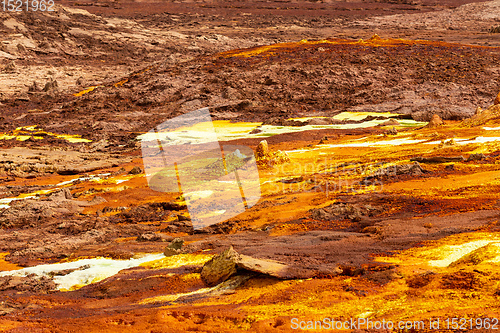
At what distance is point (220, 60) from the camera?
92.5 ft

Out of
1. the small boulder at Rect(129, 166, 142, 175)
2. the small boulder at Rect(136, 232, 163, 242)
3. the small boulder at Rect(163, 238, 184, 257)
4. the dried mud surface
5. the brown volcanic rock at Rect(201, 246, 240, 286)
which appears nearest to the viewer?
the dried mud surface

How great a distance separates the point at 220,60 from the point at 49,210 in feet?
61.7

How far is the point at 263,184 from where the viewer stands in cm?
1243

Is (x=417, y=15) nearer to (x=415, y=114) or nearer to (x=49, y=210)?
(x=415, y=114)

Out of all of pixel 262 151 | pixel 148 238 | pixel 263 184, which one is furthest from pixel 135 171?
pixel 148 238

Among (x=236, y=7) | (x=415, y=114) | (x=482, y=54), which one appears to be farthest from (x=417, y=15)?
(x=415, y=114)

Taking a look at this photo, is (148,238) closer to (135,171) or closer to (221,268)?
(221,268)

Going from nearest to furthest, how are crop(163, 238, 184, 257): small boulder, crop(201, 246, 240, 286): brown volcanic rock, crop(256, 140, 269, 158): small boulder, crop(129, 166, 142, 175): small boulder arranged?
crop(201, 246, 240, 286): brown volcanic rock < crop(163, 238, 184, 257): small boulder < crop(256, 140, 269, 158): small boulder < crop(129, 166, 142, 175): small boulder

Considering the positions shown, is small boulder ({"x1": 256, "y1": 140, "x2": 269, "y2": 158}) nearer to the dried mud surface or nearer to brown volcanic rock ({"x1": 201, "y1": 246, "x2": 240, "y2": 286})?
the dried mud surface

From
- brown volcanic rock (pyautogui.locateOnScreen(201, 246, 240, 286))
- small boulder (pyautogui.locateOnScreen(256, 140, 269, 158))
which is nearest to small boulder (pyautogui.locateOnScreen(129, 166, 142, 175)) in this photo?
small boulder (pyautogui.locateOnScreen(256, 140, 269, 158))

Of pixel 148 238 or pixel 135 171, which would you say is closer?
pixel 148 238

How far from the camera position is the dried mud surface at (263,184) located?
5176 mm

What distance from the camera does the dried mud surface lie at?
17.0 feet

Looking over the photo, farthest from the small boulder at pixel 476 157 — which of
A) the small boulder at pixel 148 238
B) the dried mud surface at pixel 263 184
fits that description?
the small boulder at pixel 148 238
